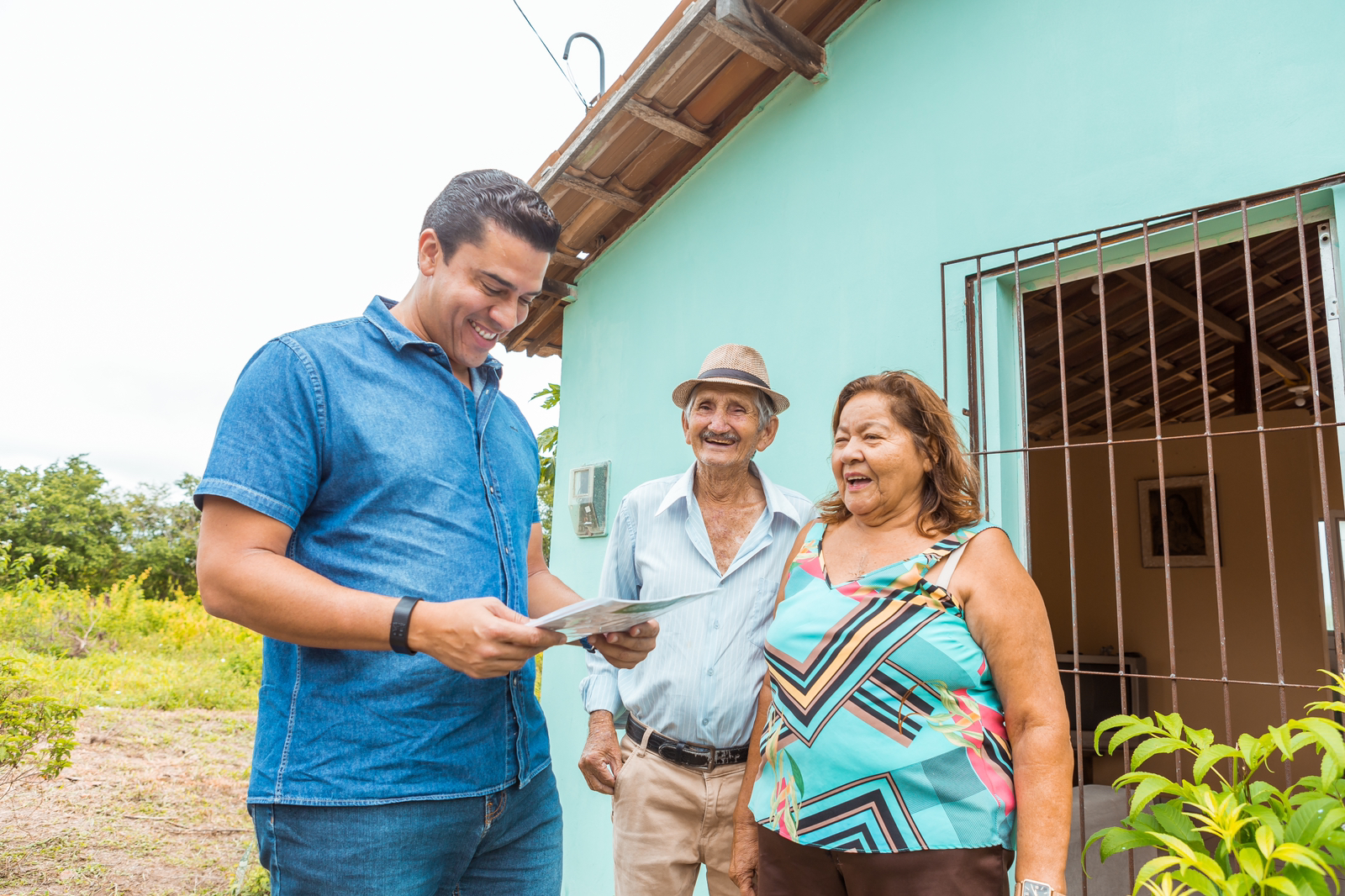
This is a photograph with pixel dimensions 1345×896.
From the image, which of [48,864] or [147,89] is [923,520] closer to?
[48,864]

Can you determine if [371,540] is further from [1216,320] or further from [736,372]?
[1216,320]

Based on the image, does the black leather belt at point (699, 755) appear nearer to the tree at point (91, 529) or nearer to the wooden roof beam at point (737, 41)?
the wooden roof beam at point (737, 41)

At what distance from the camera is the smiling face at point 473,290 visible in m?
1.39

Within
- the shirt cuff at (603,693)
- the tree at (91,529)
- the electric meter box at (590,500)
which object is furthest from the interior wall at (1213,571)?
the tree at (91,529)

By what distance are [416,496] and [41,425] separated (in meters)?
62.0

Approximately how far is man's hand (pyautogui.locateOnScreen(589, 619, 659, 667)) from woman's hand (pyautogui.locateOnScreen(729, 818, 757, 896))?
2.21 ft

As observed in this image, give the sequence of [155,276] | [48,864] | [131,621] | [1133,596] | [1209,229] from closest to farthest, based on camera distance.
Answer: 1. [1209,229]
2. [48,864]
3. [1133,596]
4. [131,621]
5. [155,276]

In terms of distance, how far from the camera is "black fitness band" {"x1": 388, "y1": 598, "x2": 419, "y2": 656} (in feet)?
3.54

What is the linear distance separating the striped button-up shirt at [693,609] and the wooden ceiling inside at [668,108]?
74.0 inches

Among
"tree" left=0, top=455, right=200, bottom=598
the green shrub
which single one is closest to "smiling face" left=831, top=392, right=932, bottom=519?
the green shrub

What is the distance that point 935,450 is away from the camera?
180 centimetres

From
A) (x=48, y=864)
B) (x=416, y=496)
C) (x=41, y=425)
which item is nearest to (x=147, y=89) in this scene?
(x=48, y=864)

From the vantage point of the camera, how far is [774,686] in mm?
1765

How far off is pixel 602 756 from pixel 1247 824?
1.50m
